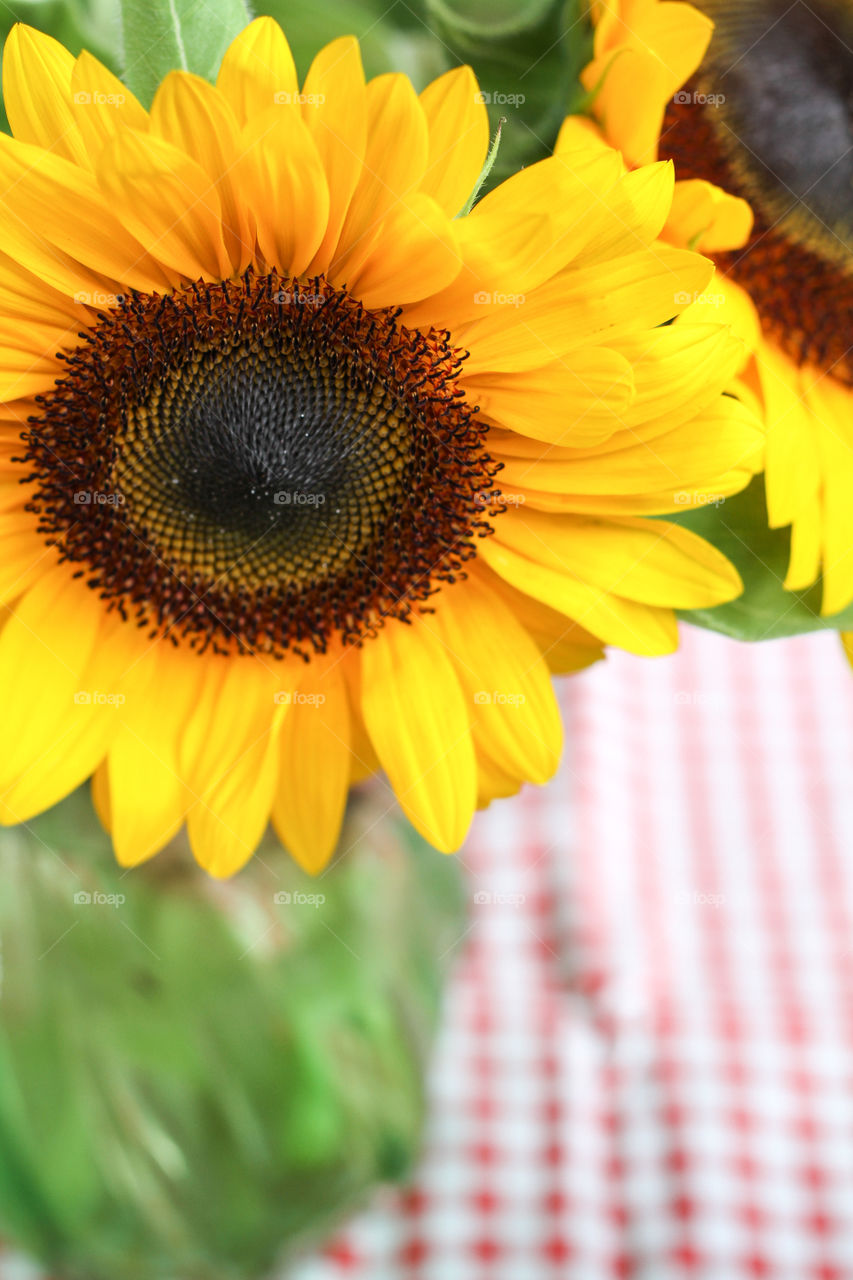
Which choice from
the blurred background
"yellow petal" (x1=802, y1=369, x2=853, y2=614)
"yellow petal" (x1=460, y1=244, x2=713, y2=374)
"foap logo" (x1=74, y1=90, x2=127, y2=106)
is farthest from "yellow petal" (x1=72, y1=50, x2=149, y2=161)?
the blurred background

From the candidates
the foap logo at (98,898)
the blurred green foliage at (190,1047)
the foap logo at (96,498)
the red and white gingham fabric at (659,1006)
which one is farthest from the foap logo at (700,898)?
the foap logo at (96,498)

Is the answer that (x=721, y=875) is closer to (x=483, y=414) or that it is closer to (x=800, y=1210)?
(x=800, y=1210)

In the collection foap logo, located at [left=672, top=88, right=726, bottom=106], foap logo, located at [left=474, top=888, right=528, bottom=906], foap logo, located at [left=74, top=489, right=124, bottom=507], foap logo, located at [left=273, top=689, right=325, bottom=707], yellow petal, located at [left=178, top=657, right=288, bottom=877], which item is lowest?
foap logo, located at [left=474, top=888, right=528, bottom=906]

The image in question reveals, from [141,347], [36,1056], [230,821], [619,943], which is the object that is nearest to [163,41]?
[141,347]

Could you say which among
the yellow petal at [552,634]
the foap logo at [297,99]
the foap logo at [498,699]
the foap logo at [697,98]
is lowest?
the foap logo at [498,699]

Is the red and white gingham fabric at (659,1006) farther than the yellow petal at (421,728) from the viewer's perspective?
Yes

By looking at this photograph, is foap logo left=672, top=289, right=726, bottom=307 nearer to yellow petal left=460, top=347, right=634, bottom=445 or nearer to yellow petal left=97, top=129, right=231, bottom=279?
yellow petal left=460, top=347, right=634, bottom=445

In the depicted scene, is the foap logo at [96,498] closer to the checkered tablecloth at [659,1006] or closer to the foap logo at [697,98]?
the foap logo at [697,98]
